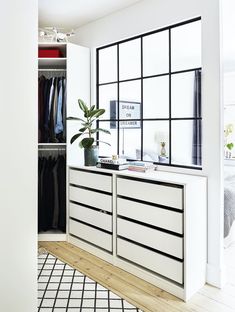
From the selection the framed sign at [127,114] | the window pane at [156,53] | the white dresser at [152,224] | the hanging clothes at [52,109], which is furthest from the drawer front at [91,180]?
the window pane at [156,53]

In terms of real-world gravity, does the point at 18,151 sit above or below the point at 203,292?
above

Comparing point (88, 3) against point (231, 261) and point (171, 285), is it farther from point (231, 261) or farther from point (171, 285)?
point (231, 261)

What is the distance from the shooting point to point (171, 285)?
2244 millimetres

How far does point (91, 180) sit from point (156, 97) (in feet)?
3.66

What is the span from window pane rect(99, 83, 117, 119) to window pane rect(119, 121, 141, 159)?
30cm

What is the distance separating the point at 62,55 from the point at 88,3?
2.54ft

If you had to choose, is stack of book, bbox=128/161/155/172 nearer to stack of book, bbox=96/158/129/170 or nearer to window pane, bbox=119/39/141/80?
stack of book, bbox=96/158/129/170

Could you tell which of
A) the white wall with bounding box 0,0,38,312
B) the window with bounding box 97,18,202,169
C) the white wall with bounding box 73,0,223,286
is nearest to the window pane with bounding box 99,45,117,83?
the window with bounding box 97,18,202,169

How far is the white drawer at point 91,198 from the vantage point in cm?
279

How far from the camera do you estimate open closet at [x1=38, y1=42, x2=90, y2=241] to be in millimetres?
3334

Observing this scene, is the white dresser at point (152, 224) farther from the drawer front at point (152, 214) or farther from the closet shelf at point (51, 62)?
the closet shelf at point (51, 62)

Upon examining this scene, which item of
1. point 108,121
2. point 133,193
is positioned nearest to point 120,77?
point 108,121

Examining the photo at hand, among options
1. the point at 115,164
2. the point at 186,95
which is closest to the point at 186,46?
the point at 186,95

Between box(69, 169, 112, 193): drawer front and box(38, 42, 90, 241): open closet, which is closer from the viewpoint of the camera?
box(69, 169, 112, 193): drawer front
